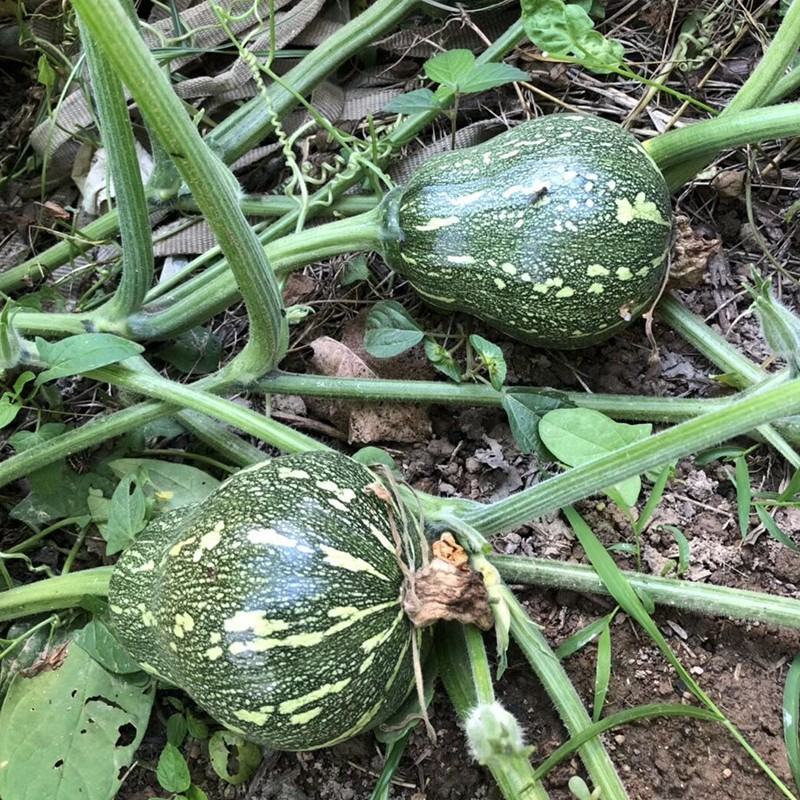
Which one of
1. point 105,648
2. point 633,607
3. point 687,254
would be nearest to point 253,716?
point 105,648

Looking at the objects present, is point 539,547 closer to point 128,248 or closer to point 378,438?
point 378,438

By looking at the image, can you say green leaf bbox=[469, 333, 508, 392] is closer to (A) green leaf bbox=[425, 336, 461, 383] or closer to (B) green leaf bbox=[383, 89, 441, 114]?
(A) green leaf bbox=[425, 336, 461, 383]

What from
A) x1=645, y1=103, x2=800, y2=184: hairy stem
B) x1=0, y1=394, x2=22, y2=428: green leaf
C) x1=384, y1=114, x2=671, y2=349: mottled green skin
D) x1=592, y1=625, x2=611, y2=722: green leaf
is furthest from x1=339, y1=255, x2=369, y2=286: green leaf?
x1=592, y1=625, x2=611, y2=722: green leaf

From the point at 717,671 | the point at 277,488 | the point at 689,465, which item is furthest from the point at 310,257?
the point at 717,671

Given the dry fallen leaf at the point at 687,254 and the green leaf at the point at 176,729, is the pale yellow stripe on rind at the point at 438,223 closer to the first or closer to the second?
the dry fallen leaf at the point at 687,254

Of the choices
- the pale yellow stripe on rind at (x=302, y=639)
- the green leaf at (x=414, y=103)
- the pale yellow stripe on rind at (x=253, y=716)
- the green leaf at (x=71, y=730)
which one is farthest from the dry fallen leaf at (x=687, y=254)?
the green leaf at (x=71, y=730)

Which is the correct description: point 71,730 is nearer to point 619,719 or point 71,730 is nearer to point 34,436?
point 34,436
